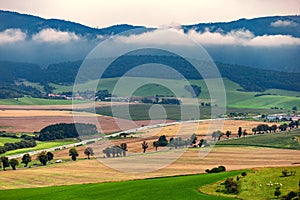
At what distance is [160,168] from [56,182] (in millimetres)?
20695

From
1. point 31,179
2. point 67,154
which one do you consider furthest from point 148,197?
point 67,154

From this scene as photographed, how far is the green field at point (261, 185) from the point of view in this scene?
196 feet

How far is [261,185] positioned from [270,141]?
87862mm

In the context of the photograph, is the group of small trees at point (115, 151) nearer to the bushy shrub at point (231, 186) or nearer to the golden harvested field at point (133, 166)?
the golden harvested field at point (133, 166)

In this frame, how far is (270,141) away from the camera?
14900 cm

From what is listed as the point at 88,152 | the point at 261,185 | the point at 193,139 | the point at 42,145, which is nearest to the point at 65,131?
the point at 42,145

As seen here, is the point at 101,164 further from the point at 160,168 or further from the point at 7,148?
the point at 7,148

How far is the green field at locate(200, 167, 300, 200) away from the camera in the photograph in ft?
196

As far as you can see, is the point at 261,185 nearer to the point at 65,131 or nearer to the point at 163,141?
the point at 163,141

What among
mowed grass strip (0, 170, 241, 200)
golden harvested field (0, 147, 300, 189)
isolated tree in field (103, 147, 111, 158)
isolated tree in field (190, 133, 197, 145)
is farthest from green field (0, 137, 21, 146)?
mowed grass strip (0, 170, 241, 200)

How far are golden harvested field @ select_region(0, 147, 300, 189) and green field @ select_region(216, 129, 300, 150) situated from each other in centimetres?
816

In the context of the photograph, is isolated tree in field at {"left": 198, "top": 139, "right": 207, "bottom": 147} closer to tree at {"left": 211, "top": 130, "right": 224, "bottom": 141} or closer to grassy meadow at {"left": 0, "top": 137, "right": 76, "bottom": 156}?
tree at {"left": 211, "top": 130, "right": 224, "bottom": 141}

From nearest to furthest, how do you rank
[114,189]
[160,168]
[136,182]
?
[114,189] → [136,182] → [160,168]

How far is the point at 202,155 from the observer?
407ft
